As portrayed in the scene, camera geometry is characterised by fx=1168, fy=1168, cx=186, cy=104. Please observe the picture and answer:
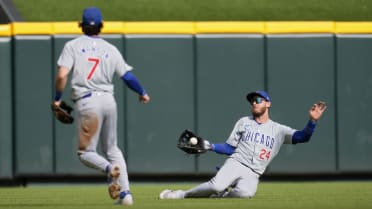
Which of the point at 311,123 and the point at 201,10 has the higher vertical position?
the point at 201,10

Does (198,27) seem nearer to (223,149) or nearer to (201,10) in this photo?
(201,10)

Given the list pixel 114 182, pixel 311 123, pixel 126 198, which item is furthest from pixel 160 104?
pixel 114 182

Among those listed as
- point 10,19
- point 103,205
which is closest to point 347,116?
point 10,19

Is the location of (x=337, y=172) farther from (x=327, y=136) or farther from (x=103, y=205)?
(x=103, y=205)

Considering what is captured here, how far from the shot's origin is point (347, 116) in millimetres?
16125

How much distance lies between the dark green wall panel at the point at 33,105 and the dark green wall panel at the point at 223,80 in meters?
2.06

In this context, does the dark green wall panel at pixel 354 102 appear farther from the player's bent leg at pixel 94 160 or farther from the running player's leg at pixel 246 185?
the player's bent leg at pixel 94 160

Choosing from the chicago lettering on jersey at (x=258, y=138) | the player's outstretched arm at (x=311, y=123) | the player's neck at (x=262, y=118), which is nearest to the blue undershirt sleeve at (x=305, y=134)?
the player's outstretched arm at (x=311, y=123)

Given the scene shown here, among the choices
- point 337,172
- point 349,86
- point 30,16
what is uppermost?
point 30,16

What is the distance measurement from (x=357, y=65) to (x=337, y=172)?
150cm

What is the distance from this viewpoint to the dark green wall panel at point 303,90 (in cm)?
1605

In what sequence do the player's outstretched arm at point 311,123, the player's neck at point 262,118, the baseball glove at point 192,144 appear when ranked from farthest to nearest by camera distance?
the player's neck at point 262,118 → the baseball glove at point 192,144 → the player's outstretched arm at point 311,123

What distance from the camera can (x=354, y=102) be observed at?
16.1 meters

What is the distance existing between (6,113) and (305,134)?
624 cm
